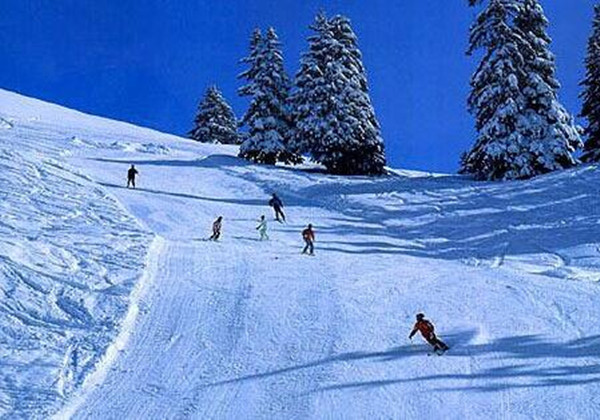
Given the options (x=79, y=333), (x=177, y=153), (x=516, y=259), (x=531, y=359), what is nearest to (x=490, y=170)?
(x=516, y=259)

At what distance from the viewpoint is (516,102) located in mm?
34094

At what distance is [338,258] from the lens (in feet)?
70.2

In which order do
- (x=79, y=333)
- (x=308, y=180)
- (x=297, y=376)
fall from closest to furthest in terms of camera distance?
1. (x=297, y=376)
2. (x=79, y=333)
3. (x=308, y=180)

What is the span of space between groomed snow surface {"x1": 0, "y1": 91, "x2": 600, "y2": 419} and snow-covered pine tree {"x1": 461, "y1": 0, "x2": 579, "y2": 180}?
3071 millimetres

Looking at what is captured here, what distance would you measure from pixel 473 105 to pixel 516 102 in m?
2.35

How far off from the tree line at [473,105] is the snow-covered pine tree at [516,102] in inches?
1.9

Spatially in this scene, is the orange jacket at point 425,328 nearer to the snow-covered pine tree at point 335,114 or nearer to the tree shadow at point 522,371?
the tree shadow at point 522,371

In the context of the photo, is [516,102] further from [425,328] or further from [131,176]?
[425,328]

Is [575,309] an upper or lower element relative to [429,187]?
lower

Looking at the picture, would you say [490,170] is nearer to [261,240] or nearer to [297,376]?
[261,240]

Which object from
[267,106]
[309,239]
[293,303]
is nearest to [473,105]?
[267,106]

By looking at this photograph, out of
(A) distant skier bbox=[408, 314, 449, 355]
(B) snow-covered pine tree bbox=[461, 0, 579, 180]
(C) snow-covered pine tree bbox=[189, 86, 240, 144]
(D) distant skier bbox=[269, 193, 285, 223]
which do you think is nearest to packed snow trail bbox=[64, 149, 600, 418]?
(A) distant skier bbox=[408, 314, 449, 355]

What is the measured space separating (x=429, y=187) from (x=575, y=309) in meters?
17.9

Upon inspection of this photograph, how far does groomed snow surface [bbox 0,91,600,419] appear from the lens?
12.6m
